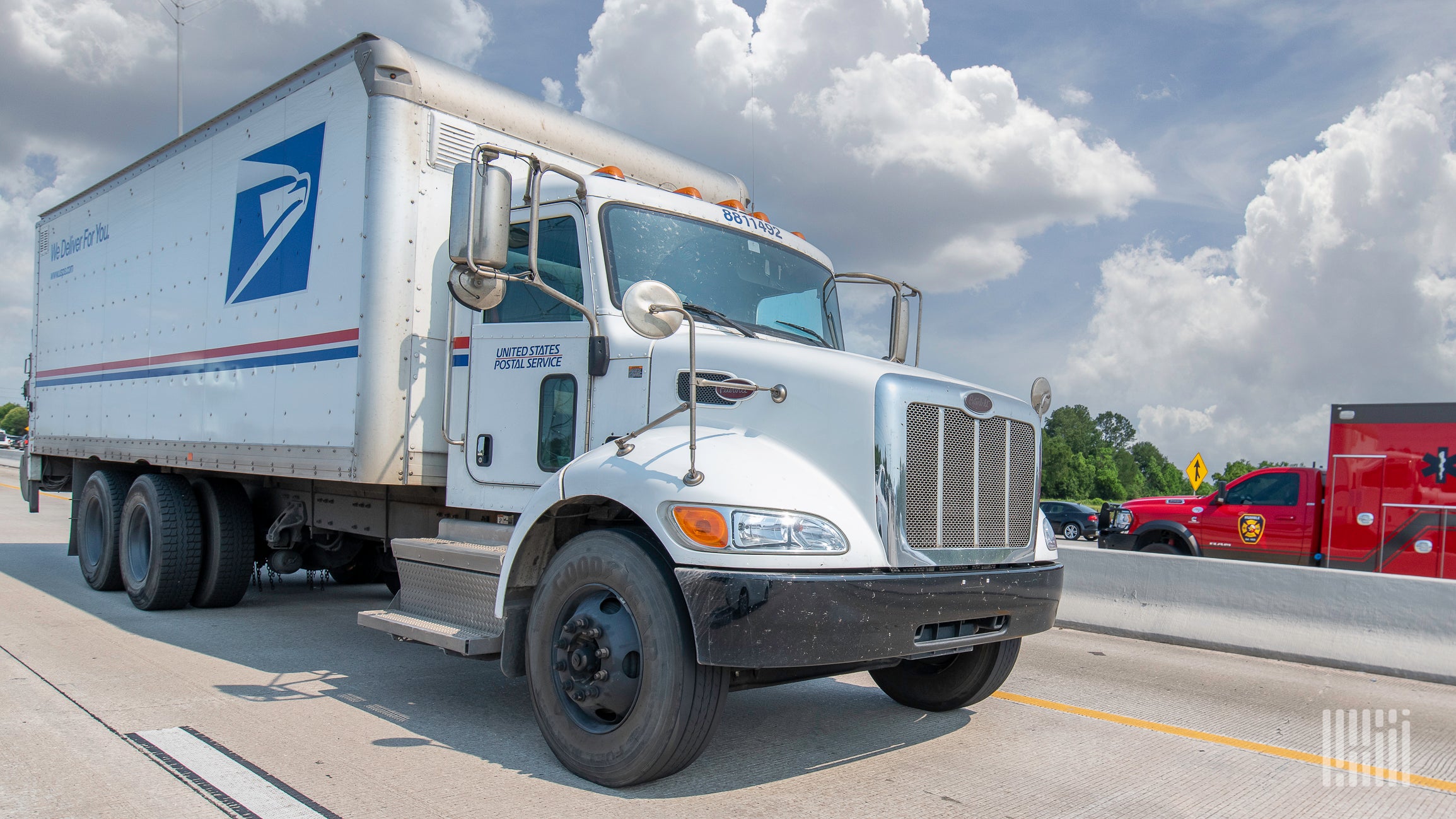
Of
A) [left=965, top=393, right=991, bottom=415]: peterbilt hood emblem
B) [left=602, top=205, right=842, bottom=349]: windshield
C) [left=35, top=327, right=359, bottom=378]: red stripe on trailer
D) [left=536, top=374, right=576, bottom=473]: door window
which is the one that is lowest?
[left=536, top=374, right=576, bottom=473]: door window

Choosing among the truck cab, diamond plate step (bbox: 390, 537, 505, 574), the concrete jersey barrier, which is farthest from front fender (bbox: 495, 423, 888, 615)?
the truck cab

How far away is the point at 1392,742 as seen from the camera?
5.14m

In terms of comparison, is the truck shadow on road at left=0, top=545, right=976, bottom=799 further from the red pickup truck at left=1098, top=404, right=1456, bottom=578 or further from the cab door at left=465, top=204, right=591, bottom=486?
the red pickup truck at left=1098, top=404, right=1456, bottom=578

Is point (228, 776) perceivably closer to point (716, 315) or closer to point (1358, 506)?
point (716, 315)

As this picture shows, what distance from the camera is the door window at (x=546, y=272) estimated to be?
4918mm

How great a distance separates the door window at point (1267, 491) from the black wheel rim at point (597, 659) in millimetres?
12293

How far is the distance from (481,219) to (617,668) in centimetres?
201

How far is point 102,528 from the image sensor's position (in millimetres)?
9102

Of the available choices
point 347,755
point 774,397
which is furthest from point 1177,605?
point 347,755

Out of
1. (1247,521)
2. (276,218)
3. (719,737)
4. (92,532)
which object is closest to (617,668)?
(719,737)

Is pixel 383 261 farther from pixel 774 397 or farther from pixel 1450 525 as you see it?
pixel 1450 525

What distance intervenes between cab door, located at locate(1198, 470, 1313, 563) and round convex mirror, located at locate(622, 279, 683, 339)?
1210cm

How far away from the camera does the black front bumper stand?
3514mm

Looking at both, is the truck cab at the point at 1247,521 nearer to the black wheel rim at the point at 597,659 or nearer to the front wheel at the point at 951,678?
the front wheel at the point at 951,678
